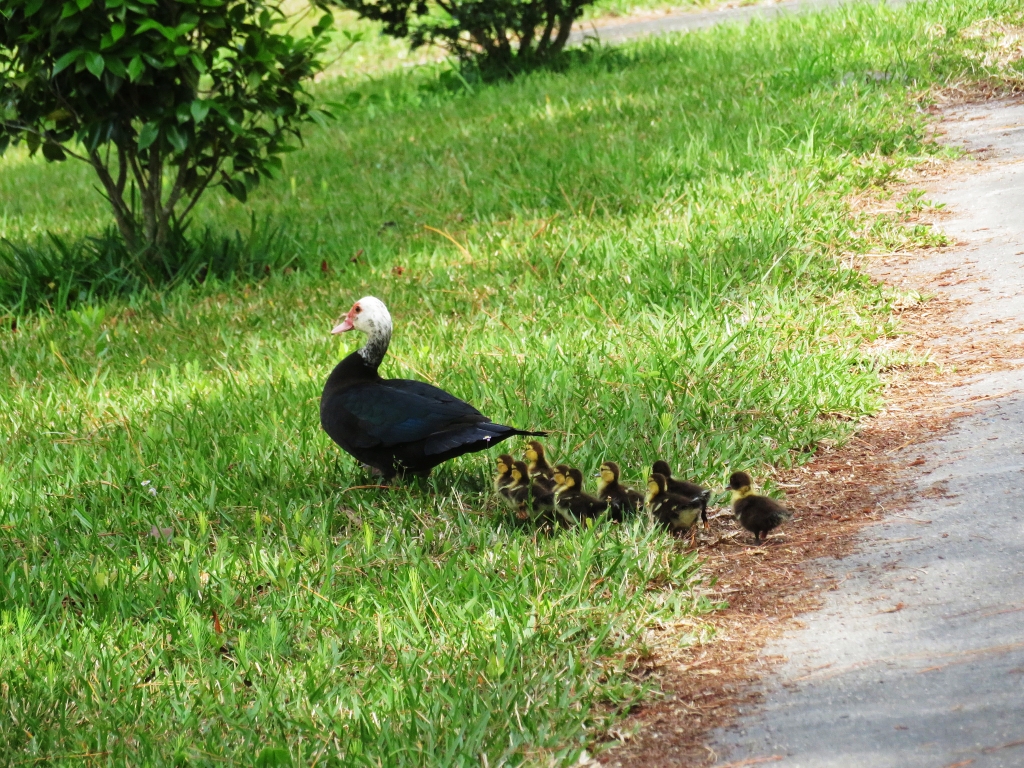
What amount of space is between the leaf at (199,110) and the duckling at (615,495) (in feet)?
13.7

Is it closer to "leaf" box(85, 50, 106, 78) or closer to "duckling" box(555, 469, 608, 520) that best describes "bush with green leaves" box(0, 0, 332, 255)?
"leaf" box(85, 50, 106, 78)

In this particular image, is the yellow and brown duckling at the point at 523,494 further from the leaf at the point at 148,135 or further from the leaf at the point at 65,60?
the leaf at the point at 65,60

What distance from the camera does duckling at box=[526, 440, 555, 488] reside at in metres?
4.33

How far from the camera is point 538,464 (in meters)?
4.45

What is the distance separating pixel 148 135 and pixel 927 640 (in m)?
5.82

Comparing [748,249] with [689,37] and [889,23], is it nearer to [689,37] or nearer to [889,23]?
[889,23]

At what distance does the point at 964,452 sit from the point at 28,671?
341cm

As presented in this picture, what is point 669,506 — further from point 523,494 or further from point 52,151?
point 52,151

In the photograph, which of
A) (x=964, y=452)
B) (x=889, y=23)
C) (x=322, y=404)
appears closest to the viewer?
(x=964, y=452)

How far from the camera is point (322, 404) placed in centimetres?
478

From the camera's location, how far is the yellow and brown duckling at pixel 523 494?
4242mm

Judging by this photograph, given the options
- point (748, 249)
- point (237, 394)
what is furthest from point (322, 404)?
point (748, 249)

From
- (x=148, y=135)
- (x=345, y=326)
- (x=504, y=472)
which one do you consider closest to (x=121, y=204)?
(x=148, y=135)

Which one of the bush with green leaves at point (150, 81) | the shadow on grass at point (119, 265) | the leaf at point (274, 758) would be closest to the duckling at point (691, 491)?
the leaf at point (274, 758)
